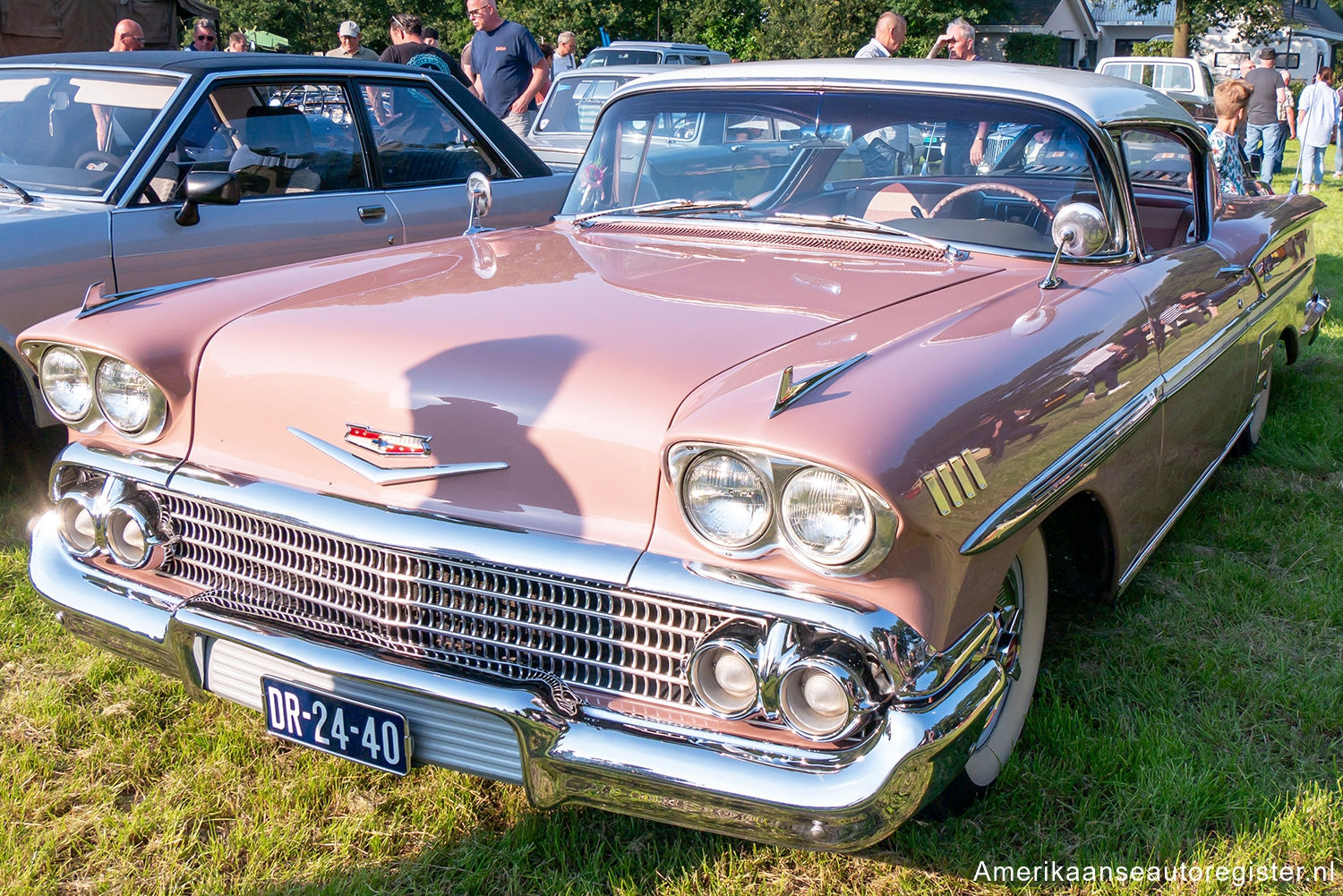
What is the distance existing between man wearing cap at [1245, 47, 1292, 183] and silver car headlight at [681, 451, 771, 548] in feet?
43.4

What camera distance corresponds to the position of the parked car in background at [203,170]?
3697 mm

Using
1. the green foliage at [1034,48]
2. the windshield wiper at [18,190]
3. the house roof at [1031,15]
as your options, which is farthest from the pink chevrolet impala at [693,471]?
the green foliage at [1034,48]

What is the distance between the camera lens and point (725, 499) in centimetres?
178

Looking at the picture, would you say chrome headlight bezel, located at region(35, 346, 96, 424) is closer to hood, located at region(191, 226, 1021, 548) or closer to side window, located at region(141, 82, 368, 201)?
hood, located at region(191, 226, 1021, 548)

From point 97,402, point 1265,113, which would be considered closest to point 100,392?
point 97,402

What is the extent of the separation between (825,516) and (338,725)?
983 millimetres

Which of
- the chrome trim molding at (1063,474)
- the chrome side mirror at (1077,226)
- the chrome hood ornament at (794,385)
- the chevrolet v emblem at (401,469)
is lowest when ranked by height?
the chrome trim molding at (1063,474)

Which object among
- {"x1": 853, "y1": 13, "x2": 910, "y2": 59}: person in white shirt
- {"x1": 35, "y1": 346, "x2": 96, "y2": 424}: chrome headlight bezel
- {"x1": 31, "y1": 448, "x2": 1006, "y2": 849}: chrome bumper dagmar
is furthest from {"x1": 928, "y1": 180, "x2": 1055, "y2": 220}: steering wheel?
{"x1": 853, "y1": 13, "x2": 910, "y2": 59}: person in white shirt

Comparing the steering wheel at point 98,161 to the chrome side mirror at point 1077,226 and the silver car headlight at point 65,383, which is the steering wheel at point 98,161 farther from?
the chrome side mirror at point 1077,226

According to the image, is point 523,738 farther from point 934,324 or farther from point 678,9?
point 678,9

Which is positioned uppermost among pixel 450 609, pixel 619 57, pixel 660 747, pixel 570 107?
pixel 570 107

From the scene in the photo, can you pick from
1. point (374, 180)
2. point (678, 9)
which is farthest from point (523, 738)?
point (678, 9)

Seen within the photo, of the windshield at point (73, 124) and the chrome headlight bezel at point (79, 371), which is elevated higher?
the windshield at point (73, 124)

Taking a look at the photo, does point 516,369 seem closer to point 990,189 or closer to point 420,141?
point 990,189
